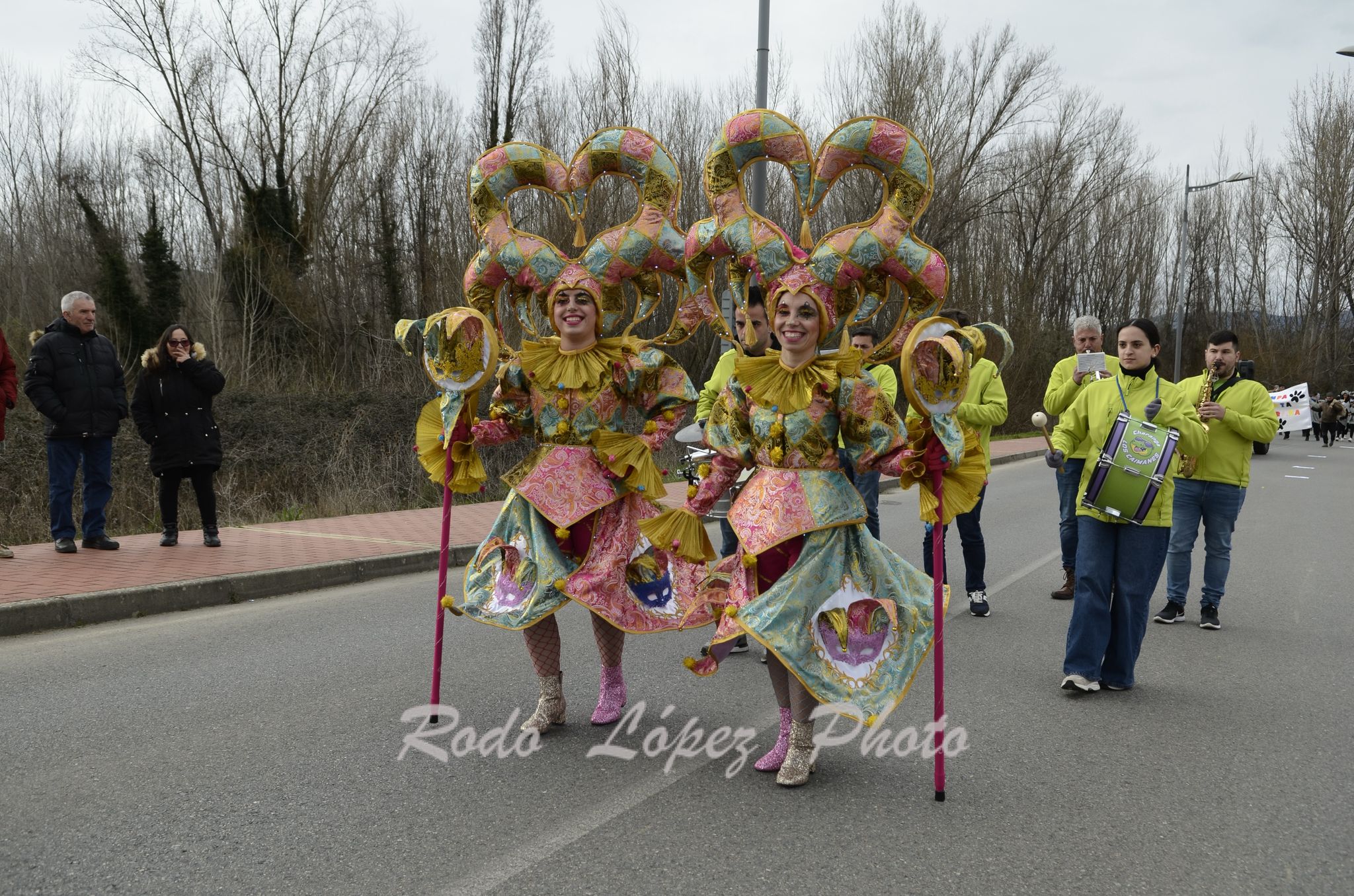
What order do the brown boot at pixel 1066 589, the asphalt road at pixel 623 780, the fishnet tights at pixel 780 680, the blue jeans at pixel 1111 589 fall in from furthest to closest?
the brown boot at pixel 1066 589
the blue jeans at pixel 1111 589
the fishnet tights at pixel 780 680
the asphalt road at pixel 623 780

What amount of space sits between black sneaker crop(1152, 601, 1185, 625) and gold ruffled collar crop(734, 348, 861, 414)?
428 centimetres

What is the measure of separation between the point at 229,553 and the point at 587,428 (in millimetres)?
5353

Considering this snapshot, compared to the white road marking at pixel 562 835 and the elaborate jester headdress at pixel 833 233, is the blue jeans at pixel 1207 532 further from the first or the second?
the white road marking at pixel 562 835

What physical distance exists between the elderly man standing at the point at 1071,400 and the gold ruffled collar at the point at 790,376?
2.13 meters

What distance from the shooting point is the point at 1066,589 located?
8.02m

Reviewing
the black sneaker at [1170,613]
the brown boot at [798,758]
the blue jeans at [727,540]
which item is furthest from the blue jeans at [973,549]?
the brown boot at [798,758]

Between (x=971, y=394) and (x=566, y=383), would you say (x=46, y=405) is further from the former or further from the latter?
(x=971, y=394)

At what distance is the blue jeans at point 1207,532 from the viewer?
7.14 m

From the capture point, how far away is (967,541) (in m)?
7.45

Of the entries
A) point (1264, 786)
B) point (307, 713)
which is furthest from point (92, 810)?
point (1264, 786)

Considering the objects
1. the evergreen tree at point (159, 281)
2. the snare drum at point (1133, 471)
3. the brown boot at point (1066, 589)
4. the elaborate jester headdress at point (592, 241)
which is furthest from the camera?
the evergreen tree at point (159, 281)

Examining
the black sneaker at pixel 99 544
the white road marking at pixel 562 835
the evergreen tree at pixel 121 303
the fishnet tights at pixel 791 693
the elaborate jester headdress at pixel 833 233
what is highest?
the evergreen tree at pixel 121 303

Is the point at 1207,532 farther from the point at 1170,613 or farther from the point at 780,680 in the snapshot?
the point at 780,680

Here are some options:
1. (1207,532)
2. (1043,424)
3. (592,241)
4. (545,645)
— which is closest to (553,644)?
(545,645)
